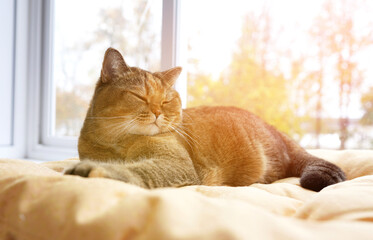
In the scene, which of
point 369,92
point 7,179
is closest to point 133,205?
point 7,179

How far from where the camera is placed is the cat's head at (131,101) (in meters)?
1.33

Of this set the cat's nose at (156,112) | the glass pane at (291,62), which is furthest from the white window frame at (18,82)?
the cat's nose at (156,112)

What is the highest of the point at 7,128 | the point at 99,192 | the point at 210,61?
the point at 210,61

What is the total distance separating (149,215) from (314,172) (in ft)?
3.20

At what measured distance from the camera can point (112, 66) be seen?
4.65ft

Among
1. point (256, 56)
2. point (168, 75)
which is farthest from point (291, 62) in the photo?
point (168, 75)

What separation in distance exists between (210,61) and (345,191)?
88.8 inches

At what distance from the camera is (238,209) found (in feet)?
1.88

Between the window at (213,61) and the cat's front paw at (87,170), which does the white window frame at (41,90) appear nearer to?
the window at (213,61)

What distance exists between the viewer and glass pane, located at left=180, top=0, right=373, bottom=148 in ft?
8.27

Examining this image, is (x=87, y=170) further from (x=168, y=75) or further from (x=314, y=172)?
(x=314, y=172)

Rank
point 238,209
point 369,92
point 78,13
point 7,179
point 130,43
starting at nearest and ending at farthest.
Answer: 1. point 238,209
2. point 7,179
3. point 369,92
4. point 130,43
5. point 78,13

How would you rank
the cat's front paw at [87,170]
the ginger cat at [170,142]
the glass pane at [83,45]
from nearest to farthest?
the cat's front paw at [87,170], the ginger cat at [170,142], the glass pane at [83,45]

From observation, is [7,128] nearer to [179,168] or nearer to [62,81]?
[62,81]
